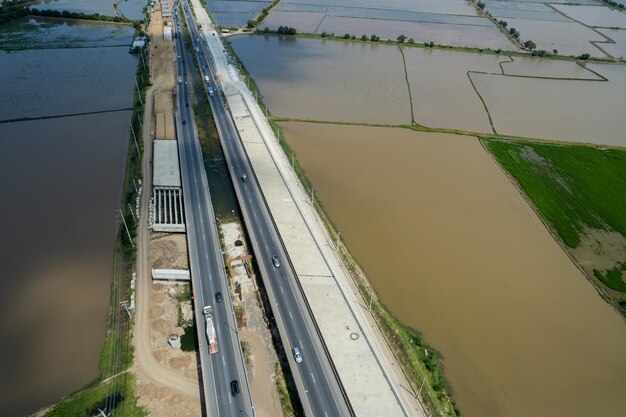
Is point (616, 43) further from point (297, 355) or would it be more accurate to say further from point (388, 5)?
point (297, 355)

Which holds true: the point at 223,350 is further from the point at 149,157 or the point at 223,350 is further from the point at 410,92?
the point at 410,92

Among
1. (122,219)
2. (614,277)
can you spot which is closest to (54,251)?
(122,219)

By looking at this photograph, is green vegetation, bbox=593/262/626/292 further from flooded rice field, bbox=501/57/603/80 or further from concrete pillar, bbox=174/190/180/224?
flooded rice field, bbox=501/57/603/80

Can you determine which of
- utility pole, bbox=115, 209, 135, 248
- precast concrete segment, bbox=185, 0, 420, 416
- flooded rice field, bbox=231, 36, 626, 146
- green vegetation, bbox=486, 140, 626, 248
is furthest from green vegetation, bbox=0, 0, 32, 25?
green vegetation, bbox=486, 140, 626, 248

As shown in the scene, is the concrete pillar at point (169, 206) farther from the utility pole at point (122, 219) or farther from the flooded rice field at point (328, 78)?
Result: the flooded rice field at point (328, 78)

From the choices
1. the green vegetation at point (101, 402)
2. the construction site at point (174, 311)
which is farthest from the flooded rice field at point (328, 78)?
the green vegetation at point (101, 402)

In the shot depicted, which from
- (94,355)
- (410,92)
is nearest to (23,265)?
(94,355)
